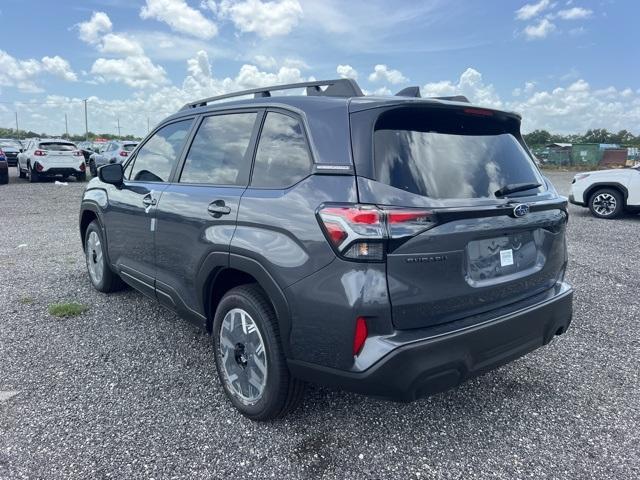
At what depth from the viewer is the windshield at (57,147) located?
1813 cm

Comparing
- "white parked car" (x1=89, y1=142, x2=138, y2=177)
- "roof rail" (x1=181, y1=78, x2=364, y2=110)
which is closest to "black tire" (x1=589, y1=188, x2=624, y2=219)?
"roof rail" (x1=181, y1=78, x2=364, y2=110)

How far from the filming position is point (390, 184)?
2.19 metres

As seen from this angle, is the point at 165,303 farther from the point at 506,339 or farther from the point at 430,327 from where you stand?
the point at 506,339

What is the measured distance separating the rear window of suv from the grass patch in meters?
3.54

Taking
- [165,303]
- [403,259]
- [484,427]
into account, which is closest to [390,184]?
[403,259]

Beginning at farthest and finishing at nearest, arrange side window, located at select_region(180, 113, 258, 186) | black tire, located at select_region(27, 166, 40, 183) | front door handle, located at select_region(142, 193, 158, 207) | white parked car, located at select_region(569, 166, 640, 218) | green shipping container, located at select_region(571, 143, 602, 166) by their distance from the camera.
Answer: green shipping container, located at select_region(571, 143, 602, 166)
black tire, located at select_region(27, 166, 40, 183)
white parked car, located at select_region(569, 166, 640, 218)
front door handle, located at select_region(142, 193, 158, 207)
side window, located at select_region(180, 113, 258, 186)

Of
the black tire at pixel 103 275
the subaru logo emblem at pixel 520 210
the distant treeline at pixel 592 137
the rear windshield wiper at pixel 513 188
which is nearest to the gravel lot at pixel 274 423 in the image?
the black tire at pixel 103 275

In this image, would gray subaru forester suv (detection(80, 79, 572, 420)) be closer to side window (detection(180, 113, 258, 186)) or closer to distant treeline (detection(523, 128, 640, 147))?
side window (detection(180, 113, 258, 186))

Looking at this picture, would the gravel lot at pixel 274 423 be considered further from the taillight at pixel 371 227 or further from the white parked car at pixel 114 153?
the white parked car at pixel 114 153

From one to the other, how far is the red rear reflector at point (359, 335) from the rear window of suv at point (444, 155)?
2.08 feet

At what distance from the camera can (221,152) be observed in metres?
3.14

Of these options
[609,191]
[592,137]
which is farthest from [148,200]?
[592,137]

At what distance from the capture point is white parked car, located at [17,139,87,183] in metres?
17.9

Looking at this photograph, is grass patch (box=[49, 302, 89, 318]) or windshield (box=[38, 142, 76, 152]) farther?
windshield (box=[38, 142, 76, 152])
